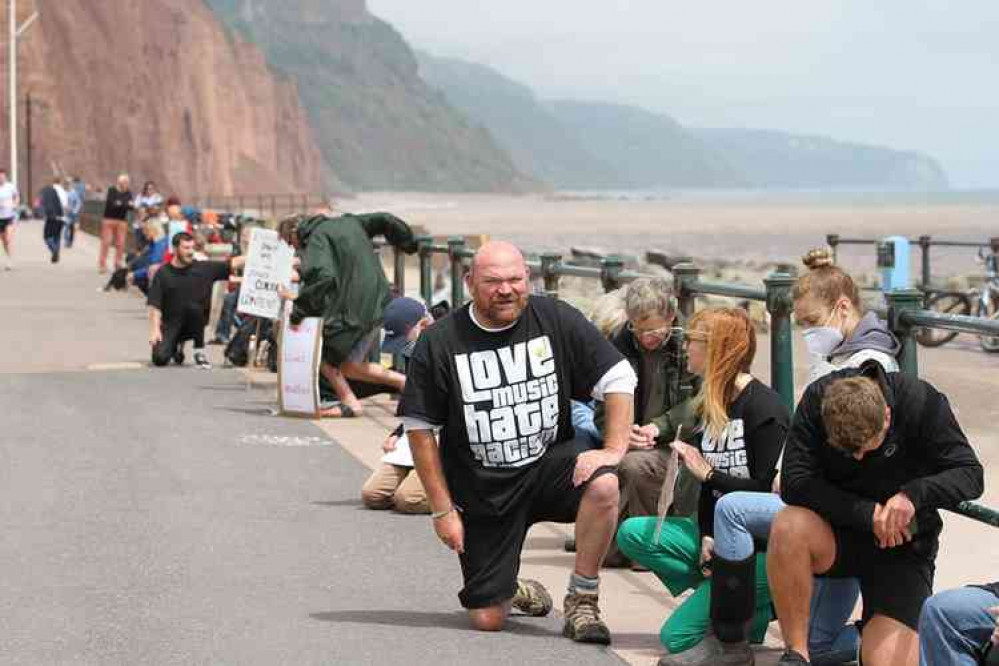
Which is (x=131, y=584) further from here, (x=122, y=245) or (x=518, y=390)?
(x=122, y=245)

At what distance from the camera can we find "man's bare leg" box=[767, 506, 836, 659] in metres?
6.68

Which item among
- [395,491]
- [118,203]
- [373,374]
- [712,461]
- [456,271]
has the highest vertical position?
[118,203]

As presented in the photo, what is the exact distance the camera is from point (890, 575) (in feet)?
21.8

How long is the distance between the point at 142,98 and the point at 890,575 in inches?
3764

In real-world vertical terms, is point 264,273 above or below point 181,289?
above

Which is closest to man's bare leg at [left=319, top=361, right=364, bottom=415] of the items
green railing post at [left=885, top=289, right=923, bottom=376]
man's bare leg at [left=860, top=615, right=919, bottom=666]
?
green railing post at [left=885, top=289, right=923, bottom=376]

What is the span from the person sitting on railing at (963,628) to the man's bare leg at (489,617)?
2203 mm

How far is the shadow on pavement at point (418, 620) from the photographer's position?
7846 mm

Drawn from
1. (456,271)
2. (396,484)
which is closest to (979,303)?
(456,271)

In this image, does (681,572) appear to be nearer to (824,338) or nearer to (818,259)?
(824,338)

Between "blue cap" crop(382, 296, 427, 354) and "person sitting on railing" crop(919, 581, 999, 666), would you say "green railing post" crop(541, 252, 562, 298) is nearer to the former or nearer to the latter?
"blue cap" crop(382, 296, 427, 354)

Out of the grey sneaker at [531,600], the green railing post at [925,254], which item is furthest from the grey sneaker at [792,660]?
the green railing post at [925,254]

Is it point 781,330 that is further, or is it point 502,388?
point 781,330

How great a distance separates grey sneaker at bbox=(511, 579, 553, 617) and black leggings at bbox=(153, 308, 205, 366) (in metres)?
11.2
